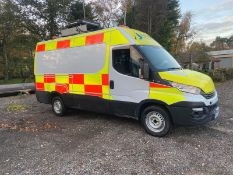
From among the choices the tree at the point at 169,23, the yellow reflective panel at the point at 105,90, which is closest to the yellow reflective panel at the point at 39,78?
the yellow reflective panel at the point at 105,90

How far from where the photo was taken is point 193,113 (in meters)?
4.45

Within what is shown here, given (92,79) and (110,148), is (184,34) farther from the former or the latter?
(110,148)

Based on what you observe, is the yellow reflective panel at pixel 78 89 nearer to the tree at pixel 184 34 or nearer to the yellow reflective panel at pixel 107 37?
the yellow reflective panel at pixel 107 37

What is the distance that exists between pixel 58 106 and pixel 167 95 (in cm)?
405

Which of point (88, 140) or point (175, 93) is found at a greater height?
point (175, 93)

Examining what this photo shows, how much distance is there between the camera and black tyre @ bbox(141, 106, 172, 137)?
4.77m

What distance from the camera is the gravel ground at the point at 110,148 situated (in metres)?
3.61

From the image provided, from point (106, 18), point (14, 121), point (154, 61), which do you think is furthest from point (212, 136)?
point (106, 18)

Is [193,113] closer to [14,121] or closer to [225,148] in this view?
[225,148]

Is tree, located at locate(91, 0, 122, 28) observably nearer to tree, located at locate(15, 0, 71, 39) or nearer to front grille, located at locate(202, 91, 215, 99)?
tree, located at locate(15, 0, 71, 39)

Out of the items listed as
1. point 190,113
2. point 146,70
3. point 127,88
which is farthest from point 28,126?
point 190,113

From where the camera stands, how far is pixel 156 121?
4988 mm

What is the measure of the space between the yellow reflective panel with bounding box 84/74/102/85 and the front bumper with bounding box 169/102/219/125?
6.95ft

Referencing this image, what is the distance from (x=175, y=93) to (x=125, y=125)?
190cm
